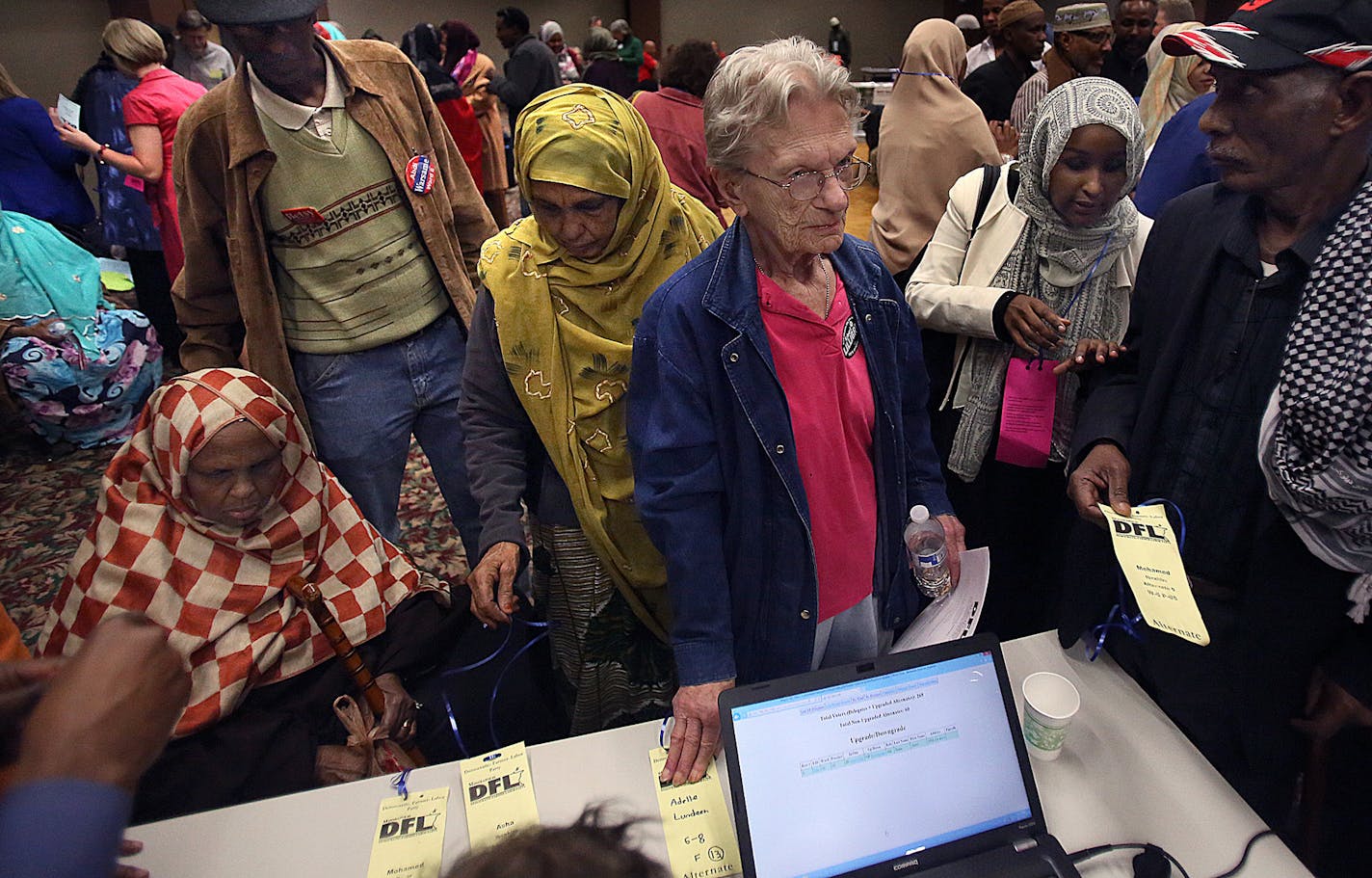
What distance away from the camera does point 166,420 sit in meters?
1.53

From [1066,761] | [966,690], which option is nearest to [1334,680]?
[1066,761]

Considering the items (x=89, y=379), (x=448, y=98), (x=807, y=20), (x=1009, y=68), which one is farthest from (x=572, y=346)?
(x=807, y=20)

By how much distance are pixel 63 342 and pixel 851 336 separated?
3899mm

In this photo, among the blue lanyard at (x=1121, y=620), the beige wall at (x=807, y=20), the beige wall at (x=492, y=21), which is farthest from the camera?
the beige wall at (x=807, y=20)

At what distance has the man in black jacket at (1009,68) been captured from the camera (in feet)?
10.4

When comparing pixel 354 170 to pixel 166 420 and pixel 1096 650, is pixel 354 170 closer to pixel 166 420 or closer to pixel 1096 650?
pixel 166 420

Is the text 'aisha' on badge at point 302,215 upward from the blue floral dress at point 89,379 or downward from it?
upward

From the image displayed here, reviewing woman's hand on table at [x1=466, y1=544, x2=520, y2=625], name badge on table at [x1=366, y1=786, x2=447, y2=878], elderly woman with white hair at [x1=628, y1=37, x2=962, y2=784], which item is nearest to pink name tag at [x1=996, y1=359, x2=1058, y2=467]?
elderly woman with white hair at [x1=628, y1=37, x2=962, y2=784]

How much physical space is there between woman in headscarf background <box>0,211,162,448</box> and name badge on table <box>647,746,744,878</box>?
3.80 meters

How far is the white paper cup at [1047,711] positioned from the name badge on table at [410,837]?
846 millimetres

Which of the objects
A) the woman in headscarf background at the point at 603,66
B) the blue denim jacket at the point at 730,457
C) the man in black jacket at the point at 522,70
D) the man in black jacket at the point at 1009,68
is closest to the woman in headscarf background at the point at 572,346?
the blue denim jacket at the point at 730,457

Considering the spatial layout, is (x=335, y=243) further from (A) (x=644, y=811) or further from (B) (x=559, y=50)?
(B) (x=559, y=50)

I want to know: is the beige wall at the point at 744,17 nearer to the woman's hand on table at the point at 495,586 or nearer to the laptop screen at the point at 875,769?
the woman's hand on table at the point at 495,586

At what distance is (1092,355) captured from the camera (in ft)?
4.93
